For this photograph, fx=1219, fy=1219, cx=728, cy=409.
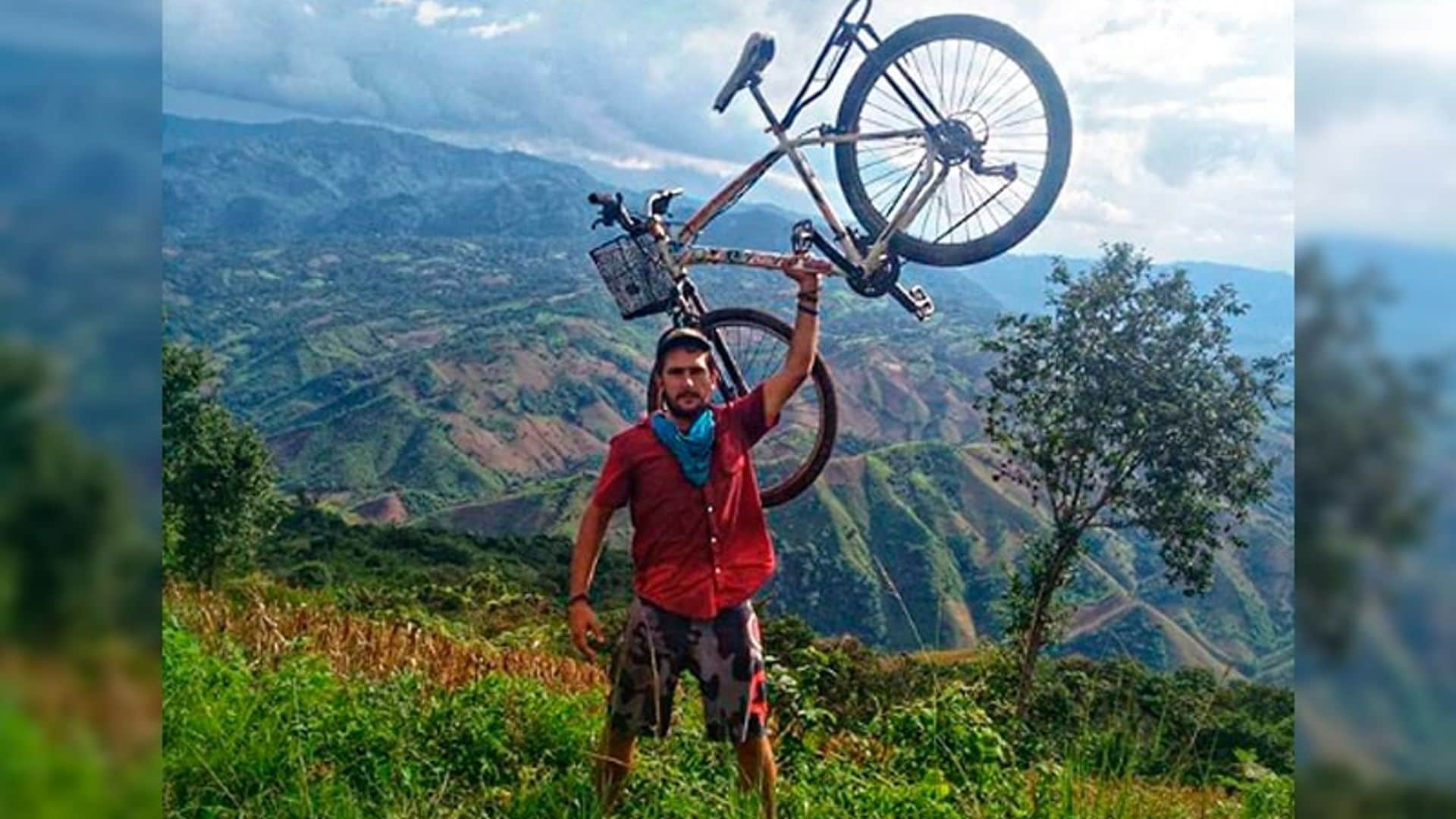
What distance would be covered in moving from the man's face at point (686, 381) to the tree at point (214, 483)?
14077mm

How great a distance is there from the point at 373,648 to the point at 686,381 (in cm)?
340

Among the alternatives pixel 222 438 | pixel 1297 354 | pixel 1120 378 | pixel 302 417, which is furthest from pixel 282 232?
pixel 1297 354

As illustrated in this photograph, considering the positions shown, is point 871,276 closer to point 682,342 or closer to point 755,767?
point 682,342

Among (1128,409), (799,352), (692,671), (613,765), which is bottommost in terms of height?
(613,765)

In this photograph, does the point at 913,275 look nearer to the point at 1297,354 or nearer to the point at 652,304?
the point at 652,304

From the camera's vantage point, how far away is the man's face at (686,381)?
13.5ft

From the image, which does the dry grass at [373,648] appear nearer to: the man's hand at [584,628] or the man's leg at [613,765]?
the man's leg at [613,765]

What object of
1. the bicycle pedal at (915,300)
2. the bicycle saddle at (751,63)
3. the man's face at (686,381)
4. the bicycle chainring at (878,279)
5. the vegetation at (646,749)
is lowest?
the vegetation at (646,749)

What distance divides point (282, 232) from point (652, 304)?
389 ft

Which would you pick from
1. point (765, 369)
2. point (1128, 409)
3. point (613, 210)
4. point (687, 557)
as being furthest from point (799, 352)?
point (1128, 409)

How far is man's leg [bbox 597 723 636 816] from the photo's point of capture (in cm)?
414

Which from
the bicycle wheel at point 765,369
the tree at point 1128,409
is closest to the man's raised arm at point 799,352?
the bicycle wheel at point 765,369

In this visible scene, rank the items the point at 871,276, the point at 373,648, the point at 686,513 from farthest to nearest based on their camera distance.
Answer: the point at 373,648
the point at 871,276
the point at 686,513

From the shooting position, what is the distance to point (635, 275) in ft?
17.0
